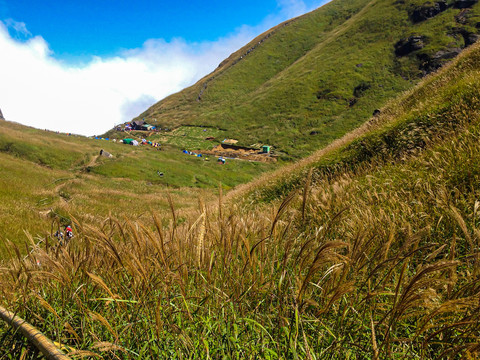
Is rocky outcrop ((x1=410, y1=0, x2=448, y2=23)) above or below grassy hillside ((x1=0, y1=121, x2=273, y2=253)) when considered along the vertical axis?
above

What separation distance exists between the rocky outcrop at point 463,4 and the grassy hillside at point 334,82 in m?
1.88

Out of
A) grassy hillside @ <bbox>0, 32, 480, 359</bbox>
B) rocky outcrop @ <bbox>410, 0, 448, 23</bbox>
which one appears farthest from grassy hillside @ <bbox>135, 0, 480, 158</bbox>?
grassy hillside @ <bbox>0, 32, 480, 359</bbox>

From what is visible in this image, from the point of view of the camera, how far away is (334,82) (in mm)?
93688

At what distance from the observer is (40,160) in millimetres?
42344

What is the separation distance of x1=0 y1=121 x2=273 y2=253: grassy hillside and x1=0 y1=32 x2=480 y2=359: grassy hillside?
280 inches

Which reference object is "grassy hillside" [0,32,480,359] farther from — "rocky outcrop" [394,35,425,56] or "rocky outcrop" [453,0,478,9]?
"rocky outcrop" [453,0,478,9]

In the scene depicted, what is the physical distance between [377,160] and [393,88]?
286ft

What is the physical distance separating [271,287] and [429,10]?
12885 cm

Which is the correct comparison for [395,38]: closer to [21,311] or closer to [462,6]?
[462,6]

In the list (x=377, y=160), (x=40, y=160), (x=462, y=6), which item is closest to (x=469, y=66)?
(x=377, y=160)

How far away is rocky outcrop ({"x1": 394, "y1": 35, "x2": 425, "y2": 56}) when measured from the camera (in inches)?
3359

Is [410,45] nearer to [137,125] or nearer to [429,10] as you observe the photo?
[429,10]

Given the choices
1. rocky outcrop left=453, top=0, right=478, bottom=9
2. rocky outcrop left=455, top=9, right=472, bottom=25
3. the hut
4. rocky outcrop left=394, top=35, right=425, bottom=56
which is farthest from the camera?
the hut

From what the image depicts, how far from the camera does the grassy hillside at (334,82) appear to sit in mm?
79188
